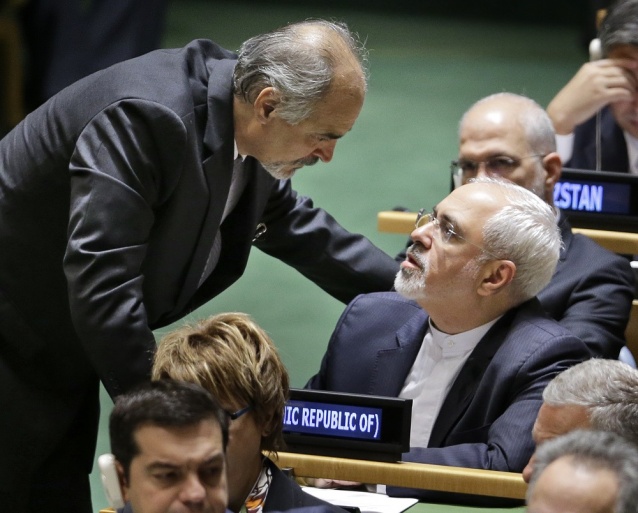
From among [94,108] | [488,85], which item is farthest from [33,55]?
[94,108]

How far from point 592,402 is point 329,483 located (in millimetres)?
637

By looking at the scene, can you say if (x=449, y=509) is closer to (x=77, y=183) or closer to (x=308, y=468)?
(x=308, y=468)

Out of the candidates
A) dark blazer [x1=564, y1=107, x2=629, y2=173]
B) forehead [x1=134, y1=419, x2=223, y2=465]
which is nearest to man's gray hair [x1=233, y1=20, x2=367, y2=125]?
forehead [x1=134, y1=419, x2=223, y2=465]

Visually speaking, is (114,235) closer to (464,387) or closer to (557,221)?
(464,387)

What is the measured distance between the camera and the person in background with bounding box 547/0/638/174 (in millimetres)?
4590

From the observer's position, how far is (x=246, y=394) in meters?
2.36

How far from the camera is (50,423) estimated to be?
311 cm

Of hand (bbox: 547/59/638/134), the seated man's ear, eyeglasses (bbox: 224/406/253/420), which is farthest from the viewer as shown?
hand (bbox: 547/59/638/134)

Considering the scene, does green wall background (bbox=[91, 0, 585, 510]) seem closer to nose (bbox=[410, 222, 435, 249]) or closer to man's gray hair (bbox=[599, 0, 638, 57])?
man's gray hair (bbox=[599, 0, 638, 57])

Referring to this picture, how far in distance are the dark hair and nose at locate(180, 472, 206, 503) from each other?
9 cm

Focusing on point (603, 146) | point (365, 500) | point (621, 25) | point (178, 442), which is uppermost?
point (621, 25)

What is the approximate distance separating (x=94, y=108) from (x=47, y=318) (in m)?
0.50

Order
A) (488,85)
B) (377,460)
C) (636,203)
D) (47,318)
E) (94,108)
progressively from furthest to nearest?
1. (488,85)
2. (636,203)
3. (47,318)
4. (94,108)
5. (377,460)

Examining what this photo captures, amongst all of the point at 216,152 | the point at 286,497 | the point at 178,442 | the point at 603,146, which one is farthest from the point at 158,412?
the point at 603,146
